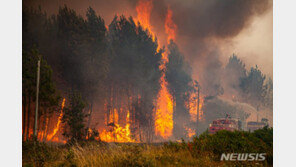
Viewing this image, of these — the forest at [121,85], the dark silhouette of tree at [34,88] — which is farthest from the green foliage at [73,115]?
the dark silhouette of tree at [34,88]

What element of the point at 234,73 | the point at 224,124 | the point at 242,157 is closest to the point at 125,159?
the point at 242,157

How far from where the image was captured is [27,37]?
972 centimetres

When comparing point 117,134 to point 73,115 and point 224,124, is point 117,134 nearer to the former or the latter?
point 73,115

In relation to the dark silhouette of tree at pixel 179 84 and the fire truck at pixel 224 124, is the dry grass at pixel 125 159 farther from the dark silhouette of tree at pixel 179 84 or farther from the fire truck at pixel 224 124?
the fire truck at pixel 224 124

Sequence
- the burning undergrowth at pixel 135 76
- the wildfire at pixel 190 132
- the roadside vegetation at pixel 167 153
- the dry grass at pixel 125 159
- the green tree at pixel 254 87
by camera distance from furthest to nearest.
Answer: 1. the green tree at pixel 254 87
2. the wildfire at pixel 190 132
3. the burning undergrowth at pixel 135 76
4. the roadside vegetation at pixel 167 153
5. the dry grass at pixel 125 159

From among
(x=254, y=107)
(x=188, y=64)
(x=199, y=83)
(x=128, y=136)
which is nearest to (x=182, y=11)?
(x=188, y=64)

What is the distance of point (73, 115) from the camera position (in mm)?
10289

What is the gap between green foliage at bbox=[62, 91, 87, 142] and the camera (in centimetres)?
1017

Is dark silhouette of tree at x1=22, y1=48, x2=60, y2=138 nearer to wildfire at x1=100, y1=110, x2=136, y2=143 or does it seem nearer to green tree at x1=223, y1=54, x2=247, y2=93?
wildfire at x1=100, y1=110, x2=136, y2=143

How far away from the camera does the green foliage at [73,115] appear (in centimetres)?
1017

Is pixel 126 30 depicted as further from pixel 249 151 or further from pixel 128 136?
pixel 249 151

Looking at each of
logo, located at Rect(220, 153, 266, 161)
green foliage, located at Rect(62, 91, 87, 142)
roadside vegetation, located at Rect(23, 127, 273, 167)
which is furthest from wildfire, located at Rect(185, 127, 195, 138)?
green foliage, located at Rect(62, 91, 87, 142)

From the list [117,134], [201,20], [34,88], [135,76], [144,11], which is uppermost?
[144,11]
